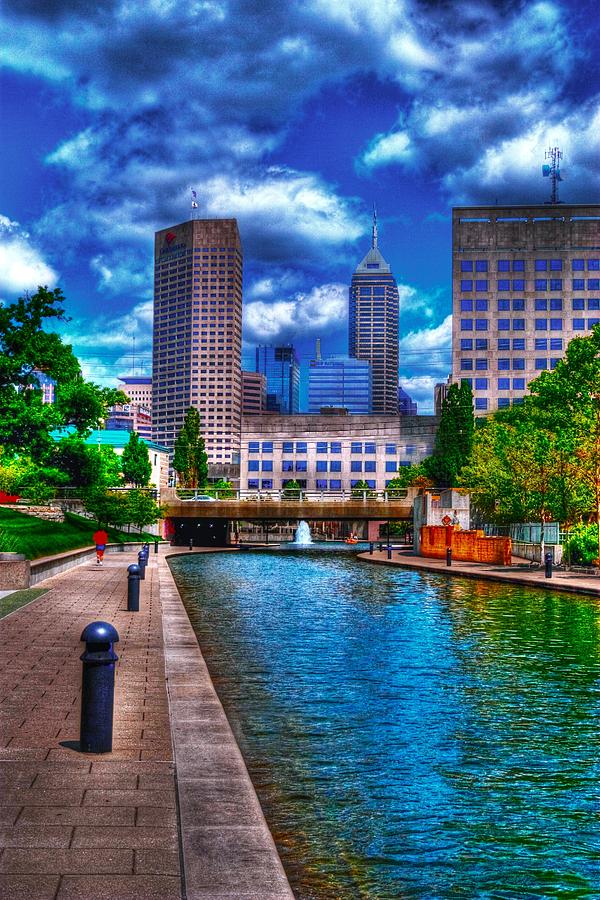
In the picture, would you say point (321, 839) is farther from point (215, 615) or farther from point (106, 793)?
point (215, 615)

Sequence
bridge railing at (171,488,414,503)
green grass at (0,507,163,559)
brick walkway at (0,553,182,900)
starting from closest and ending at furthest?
brick walkway at (0,553,182,900) → green grass at (0,507,163,559) → bridge railing at (171,488,414,503)

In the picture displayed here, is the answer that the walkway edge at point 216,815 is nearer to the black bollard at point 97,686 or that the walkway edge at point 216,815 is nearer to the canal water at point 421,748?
the canal water at point 421,748

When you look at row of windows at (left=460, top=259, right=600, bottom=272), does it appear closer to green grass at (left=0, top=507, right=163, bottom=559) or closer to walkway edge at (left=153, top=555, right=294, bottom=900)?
green grass at (left=0, top=507, right=163, bottom=559)

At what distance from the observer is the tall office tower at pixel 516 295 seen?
472 feet

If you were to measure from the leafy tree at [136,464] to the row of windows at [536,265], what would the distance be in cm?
6164

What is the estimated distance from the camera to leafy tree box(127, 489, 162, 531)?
72.1m

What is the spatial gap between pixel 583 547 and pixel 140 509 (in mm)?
39237

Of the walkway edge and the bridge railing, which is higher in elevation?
the bridge railing

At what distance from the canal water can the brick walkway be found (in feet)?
3.32

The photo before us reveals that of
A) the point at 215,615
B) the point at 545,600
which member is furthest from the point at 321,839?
the point at 545,600

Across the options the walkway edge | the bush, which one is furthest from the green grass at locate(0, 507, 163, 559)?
the bush

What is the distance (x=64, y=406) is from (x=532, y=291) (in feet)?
342

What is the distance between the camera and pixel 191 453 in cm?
12775

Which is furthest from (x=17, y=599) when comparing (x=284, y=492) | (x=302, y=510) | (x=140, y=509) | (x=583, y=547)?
(x=284, y=492)
